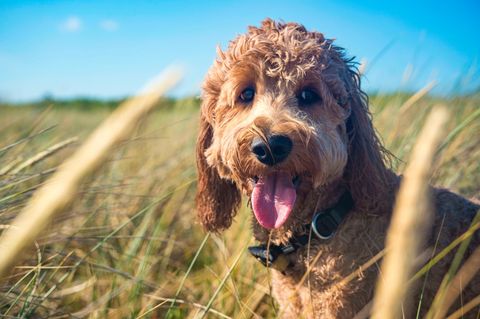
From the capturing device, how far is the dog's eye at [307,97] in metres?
2.70

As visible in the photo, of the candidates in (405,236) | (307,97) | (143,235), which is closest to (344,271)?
(307,97)

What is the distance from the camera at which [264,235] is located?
8.94 ft

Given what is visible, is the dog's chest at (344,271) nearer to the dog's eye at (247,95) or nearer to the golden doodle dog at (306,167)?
the golden doodle dog at (306,167)

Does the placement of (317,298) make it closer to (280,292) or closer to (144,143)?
(280,292)

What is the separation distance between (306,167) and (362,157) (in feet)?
1.26

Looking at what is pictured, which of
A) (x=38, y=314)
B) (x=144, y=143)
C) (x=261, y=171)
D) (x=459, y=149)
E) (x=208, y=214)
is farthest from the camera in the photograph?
(x=144, y=143)

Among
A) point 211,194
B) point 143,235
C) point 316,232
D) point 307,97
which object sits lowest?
point 143,235

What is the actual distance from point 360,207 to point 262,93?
0.86 meters

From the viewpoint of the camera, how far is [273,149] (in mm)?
2307

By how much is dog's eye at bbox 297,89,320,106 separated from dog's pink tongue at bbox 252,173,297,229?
504 millimetres

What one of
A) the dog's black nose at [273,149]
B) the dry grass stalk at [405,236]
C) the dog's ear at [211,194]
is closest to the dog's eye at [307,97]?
the dog's black nose at [273,149]

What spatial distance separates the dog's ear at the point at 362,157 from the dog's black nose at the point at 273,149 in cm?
47

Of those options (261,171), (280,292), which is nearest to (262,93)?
(261,171)

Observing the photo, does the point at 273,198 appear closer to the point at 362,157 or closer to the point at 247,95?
the point at 362,157
